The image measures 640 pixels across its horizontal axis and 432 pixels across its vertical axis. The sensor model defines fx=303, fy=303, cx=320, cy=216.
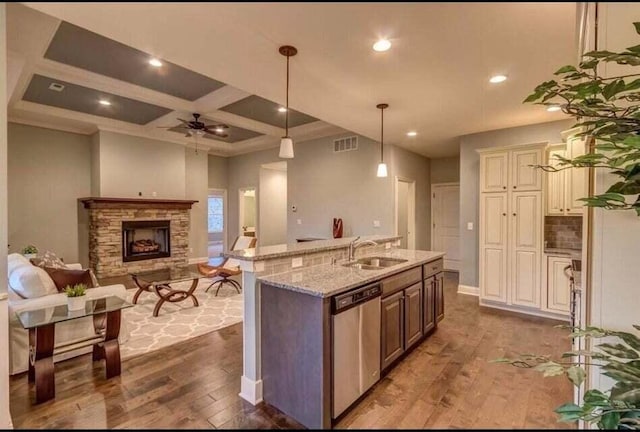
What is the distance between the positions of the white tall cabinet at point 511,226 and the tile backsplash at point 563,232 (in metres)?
0.31

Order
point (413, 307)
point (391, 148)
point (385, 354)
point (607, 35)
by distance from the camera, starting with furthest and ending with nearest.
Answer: point (391, 148) → point (413, 307) → point (385, 354) → point (607, 35)

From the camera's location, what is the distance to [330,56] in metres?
2.44

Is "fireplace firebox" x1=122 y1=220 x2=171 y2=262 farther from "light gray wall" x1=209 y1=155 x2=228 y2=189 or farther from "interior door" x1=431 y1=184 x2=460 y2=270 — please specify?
"interior door" x1=431 y1=184 x2=460 y2=270

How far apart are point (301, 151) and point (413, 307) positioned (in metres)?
4.80

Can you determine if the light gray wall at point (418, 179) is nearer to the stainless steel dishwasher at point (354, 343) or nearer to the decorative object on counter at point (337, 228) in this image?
the decorative object on counter at point (337, 228)

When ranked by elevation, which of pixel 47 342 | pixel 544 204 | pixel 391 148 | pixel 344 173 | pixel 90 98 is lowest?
pixel 47 342

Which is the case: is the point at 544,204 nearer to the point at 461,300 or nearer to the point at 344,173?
the point at 461,300

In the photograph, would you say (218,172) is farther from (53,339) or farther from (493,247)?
(493,247)

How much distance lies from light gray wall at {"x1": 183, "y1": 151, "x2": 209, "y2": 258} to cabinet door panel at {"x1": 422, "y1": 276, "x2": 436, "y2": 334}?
6326mm

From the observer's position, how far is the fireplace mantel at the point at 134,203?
5.98 m

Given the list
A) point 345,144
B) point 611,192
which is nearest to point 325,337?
point 611,192

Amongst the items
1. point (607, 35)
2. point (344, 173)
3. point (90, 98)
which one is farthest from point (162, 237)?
point (607, 35)

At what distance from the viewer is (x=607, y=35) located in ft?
4.55

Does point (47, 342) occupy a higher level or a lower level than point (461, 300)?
higher
